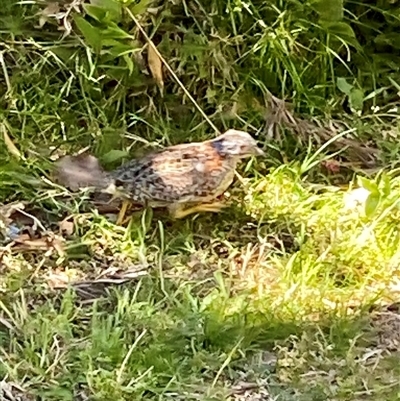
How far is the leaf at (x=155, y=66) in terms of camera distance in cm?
387

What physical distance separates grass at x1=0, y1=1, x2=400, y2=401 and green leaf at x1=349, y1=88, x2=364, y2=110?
0.03 ft

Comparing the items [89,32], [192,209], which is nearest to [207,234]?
[192,209]

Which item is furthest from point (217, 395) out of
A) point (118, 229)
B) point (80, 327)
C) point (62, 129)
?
point (62, 129)

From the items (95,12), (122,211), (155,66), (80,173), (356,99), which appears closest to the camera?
(122,211)

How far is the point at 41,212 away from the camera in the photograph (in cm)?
352

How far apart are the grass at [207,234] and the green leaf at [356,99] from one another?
0.01 meters

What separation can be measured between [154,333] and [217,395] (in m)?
0.26

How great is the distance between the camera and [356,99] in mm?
4004

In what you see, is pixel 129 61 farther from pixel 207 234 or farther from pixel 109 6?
pixel 207 234

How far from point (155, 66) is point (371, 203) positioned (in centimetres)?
93

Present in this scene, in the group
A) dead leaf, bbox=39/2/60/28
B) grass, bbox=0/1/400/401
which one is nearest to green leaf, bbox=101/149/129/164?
grass, bbox=0/1/400/401

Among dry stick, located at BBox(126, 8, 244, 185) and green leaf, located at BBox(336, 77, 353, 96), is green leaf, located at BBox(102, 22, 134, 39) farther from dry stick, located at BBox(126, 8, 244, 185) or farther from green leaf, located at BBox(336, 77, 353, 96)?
green leaf, located at BBox(336, 77, 353, 96)

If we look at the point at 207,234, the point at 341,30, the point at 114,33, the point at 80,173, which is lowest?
the point at 207,234

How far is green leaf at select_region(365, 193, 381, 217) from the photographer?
11.1 ft
